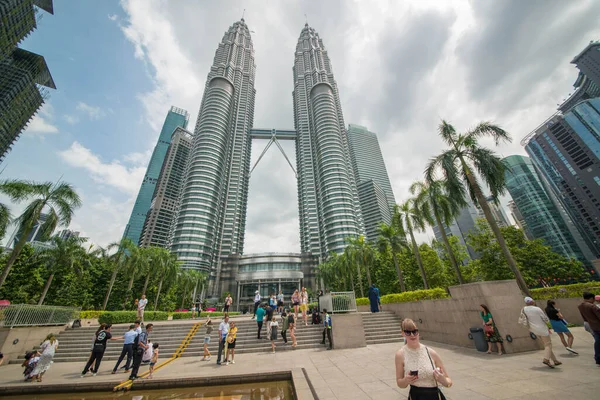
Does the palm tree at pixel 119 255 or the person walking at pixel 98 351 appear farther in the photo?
the palm tree at pixel 119 255

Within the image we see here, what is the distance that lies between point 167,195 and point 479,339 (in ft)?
556

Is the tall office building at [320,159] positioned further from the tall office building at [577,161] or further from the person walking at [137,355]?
the person walking at [137,355]

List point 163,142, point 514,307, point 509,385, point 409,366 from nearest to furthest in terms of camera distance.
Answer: point 409,366, point 509,385, point 514,307, point 163,142

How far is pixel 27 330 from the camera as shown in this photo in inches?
505

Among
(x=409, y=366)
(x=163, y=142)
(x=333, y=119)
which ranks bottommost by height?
(x=409, y=366)

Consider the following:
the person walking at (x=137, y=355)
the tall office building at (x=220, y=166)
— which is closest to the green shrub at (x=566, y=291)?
the person walking at (x=137, y=355)

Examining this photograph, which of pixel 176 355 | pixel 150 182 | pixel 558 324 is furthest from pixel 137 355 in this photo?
pixel 150 182

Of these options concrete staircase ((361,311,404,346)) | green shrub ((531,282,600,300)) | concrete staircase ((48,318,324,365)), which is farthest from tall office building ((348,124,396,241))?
concrete staircase ((48,318,324,365))

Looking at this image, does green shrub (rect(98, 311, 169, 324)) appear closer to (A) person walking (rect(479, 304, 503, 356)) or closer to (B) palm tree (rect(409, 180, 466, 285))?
(A) person walking (rect(479, 304, 503, 356))

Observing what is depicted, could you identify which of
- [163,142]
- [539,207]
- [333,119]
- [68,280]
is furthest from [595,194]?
[163,142]

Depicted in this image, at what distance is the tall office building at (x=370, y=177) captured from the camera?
470 feet

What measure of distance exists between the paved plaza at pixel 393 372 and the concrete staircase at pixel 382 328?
7.67 ft

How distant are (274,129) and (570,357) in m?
158

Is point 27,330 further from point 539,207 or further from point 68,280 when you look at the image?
point 539,207
